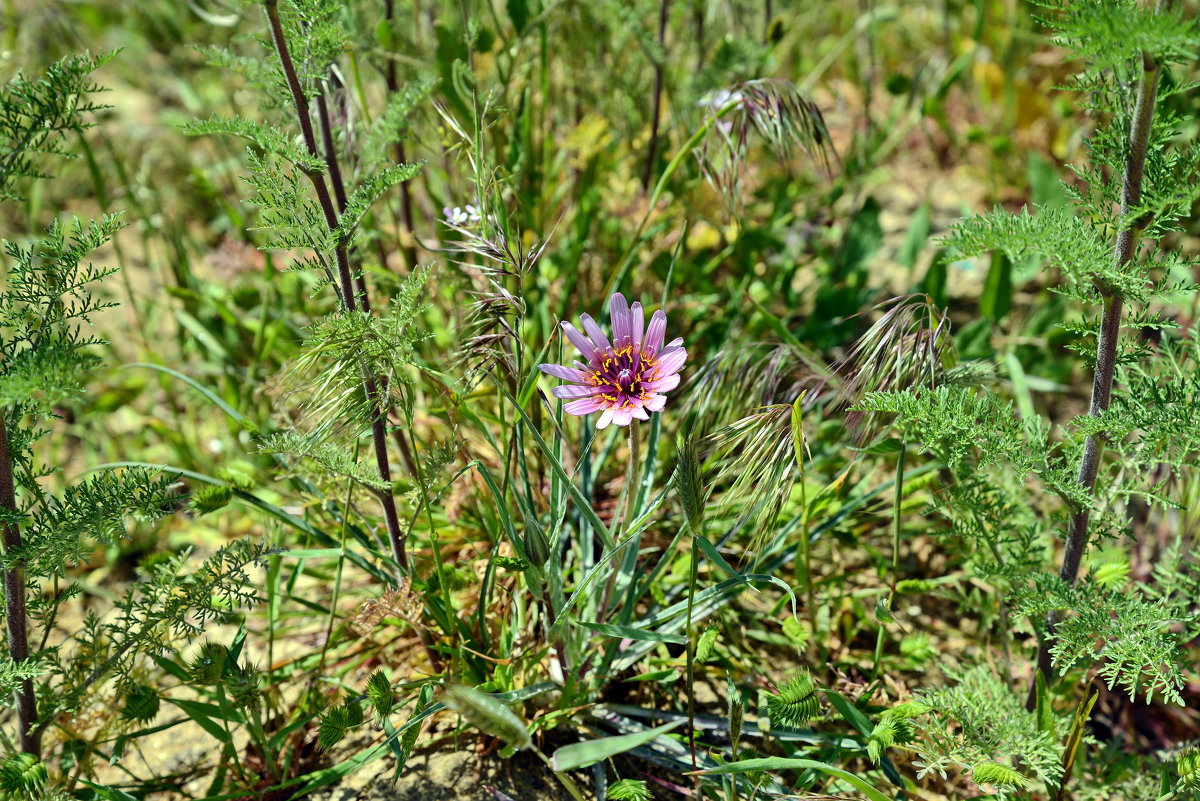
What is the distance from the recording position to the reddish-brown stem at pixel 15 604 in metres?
1.38

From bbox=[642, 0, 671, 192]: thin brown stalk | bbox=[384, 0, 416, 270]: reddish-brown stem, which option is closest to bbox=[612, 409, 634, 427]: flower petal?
bbox=[384, 0, 416, 270]: reddish-brown stem

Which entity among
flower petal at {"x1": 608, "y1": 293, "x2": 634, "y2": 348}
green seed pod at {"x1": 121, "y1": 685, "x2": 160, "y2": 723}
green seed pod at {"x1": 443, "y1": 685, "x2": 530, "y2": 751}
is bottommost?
green seed pod at {"x1": 121, "y1": 685, "x2": 160, "y2": 723}

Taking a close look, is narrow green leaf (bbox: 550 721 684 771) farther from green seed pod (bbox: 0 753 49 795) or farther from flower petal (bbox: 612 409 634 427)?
green seed pod (bbox: 0 753 49 795)

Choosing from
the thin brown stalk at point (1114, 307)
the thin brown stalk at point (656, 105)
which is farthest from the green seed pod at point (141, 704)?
the thin brown stalk at point (656, 105)

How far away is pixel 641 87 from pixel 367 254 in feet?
3.81

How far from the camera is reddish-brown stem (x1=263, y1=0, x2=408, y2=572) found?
4.38 ft

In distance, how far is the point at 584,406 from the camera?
4.62 ft

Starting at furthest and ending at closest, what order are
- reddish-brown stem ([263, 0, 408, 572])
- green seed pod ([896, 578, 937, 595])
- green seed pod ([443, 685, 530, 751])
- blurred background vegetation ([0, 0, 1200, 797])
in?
blurred background vegetation ([0, 0, 1200, 797])
green seed pod ([896, 578, 937, 595])
reddish-brown stem ([263, 0, 408, 572])
green seed pod ([443, 685, 530, 751])

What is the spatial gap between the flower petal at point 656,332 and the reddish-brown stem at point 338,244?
451 mm

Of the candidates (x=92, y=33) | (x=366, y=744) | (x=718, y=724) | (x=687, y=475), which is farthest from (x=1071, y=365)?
(x=92, y=33)

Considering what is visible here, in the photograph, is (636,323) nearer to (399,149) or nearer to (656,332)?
(656,332)

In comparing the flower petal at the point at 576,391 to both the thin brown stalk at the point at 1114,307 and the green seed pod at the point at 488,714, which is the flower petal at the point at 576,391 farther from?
the thin brown stalk at the point at 1114,307

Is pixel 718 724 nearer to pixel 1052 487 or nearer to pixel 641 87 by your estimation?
pixel 1052 487

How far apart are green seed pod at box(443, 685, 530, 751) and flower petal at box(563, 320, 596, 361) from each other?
57cm
